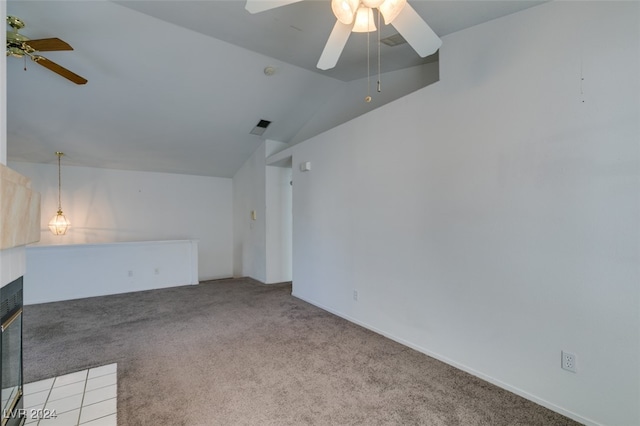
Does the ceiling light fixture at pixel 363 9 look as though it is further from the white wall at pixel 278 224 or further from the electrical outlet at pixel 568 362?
the white wall at pixel 278 224

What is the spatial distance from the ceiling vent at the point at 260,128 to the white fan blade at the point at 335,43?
331 cm

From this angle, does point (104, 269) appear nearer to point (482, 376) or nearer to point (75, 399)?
point (75, 399)

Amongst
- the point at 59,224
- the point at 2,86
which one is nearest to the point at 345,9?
the point at 2,86

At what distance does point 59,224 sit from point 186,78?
3.47 m

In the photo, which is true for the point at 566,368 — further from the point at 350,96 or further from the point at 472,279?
A: the point at 350,96

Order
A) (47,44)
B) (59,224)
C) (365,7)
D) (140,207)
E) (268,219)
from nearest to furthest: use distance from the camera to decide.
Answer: (365,7), (47,44), (59,224), (268,219), (140,207)

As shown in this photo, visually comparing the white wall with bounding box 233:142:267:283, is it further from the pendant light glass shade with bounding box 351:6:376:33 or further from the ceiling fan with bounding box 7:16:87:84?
the pendant light glass shade with bounding box 351:6:376:33

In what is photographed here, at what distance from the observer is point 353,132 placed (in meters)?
3.58

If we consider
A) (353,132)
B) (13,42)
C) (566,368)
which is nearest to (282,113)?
(353,132)

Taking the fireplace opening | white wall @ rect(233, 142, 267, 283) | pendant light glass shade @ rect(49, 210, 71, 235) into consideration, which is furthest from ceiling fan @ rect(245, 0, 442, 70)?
pendant light glass shade @ rect(49, 210, 71, 235)

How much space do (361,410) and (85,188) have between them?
20.9 feet

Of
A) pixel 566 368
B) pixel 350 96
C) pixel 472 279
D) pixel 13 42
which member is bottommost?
pixel 566 368

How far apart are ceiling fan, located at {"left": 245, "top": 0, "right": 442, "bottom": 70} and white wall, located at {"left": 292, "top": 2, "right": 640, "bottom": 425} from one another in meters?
0.83

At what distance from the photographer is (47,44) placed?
243cm
